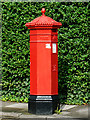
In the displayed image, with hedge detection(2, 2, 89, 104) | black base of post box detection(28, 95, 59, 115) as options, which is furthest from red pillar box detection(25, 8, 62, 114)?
hedge detection(2, 2, 89, 104)

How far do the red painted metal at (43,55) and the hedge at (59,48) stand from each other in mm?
1319

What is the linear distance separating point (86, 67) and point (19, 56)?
1776mm

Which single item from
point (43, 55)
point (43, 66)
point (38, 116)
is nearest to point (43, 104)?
point (38, 116)

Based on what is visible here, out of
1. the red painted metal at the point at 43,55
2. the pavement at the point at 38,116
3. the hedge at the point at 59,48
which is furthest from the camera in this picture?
the hedge at the point at 59,48

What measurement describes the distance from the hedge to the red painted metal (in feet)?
4.33

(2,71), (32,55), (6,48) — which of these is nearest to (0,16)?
(6,48)

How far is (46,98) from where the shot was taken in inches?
300

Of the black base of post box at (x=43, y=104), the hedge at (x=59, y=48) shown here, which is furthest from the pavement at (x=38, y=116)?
the hedge at (x=59, y=48)

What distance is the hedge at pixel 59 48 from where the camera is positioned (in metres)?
8.90

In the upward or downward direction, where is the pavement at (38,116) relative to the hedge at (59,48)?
downward

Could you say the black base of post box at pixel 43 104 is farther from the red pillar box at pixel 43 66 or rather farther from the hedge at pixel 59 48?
the hedge at pixel 59 48

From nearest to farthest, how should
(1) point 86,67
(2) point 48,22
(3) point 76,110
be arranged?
(2) point 48,22, (3) point 76,110, (1) point 86,67

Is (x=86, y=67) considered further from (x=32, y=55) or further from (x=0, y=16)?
(x=0, y=16)

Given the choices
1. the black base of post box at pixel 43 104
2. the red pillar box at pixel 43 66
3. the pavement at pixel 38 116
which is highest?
the red pillar box at pixel 43 66
